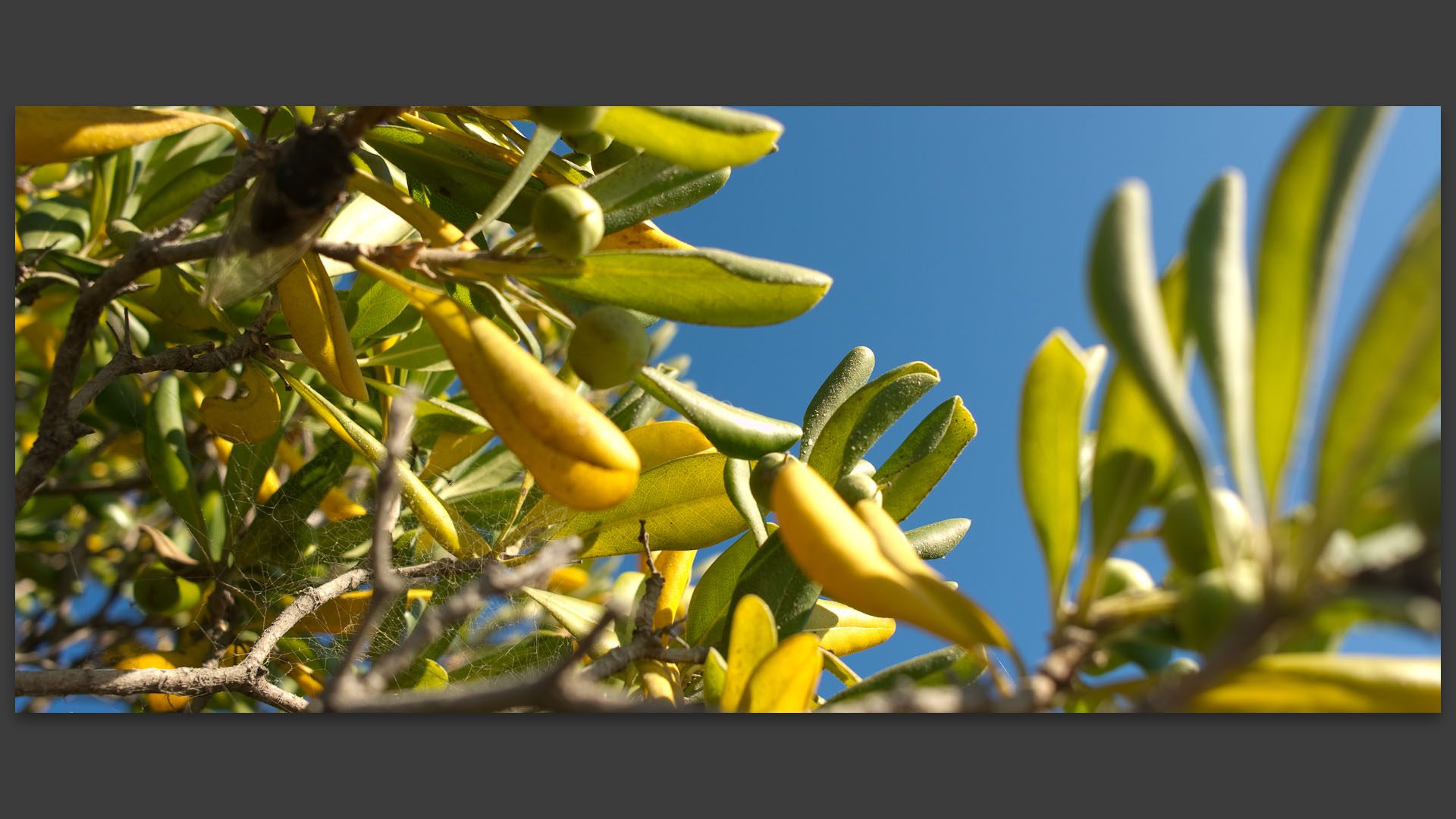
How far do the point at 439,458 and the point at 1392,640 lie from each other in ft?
4.71

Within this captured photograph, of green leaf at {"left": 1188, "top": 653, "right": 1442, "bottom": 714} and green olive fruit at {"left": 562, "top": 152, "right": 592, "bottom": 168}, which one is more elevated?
green olive fruit at {"left": 562, "top": 152, "right": 592, "bottom": 168}

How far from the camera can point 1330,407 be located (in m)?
0.69

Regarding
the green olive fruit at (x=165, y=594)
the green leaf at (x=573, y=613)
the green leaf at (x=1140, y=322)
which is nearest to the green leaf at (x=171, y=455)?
the green olive fruit at (x=165, y=594)

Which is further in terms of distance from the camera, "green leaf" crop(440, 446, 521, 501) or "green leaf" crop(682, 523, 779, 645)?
"green leaf" crop(440, 446, 521, 501)

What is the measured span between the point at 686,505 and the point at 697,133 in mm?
535

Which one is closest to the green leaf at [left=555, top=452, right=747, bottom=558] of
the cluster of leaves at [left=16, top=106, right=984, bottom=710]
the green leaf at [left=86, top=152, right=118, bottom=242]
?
the cluster of leaves at [left=16, top=106, right=984, bottom=710]

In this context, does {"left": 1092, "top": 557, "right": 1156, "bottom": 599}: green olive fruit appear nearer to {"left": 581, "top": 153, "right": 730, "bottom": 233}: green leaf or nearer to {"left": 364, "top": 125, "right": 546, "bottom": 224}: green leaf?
{"left": 581, "top": 153, "right": 730, "bottom": 233}: green leaf

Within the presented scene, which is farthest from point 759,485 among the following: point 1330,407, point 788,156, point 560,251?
point 788,156

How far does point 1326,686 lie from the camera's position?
0.71 m

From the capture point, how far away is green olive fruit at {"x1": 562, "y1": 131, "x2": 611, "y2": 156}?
47.0 inches

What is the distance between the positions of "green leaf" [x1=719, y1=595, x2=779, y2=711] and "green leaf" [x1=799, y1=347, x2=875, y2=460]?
1.03 feet

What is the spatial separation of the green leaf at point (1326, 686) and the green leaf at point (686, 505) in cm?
69

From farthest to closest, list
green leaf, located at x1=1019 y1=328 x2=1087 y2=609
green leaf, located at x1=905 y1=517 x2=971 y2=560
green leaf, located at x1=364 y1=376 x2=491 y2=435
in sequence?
green leaf, located at x1=364 y1=376 x2=491 y2=435 → green leaf, located at x1=905 y1=517 x2=971 y2=560 → green leaf, located at x1=1019 y1=328 x2=1087 y2=609

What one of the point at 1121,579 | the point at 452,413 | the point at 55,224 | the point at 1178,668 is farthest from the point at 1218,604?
the point at 55,224
